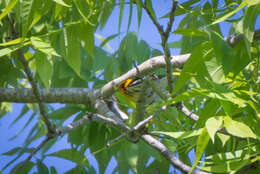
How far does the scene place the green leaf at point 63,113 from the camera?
129 cm

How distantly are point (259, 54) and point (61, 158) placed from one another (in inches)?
31.2

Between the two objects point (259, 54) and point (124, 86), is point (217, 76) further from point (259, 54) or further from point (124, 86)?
point (124, 86)

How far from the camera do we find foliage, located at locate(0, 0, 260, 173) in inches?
24.7

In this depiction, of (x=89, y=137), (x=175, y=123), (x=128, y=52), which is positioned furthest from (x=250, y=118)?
(x=89, y=137)

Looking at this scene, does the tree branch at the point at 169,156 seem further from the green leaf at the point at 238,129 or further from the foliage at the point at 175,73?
the green leaf at the point at 238,129

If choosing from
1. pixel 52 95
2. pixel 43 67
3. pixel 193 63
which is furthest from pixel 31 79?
pixel 193 63

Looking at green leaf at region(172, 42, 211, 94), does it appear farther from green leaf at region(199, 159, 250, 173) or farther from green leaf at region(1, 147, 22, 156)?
green leaf at region(1, 147, 22, 156)

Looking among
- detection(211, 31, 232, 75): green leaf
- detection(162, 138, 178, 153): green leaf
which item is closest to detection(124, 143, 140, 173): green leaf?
detection(162, 138, 178, 153): green leaf

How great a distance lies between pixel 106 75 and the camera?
1386 mm

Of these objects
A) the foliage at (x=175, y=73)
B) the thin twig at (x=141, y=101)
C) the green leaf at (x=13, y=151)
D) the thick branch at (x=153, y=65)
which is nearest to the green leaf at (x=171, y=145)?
the foliage at (x=175, y=73)

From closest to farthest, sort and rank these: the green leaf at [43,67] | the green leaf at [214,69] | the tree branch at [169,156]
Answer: the green leaf at [214,69], the tree branch at [169,156], the green leaf at [43,67]

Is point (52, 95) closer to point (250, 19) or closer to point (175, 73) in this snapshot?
point (175, 73)

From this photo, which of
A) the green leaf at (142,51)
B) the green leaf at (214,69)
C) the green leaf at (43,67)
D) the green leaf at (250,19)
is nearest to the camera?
the green leaf at (250,19)

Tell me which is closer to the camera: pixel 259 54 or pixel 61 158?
pixel 259 54
